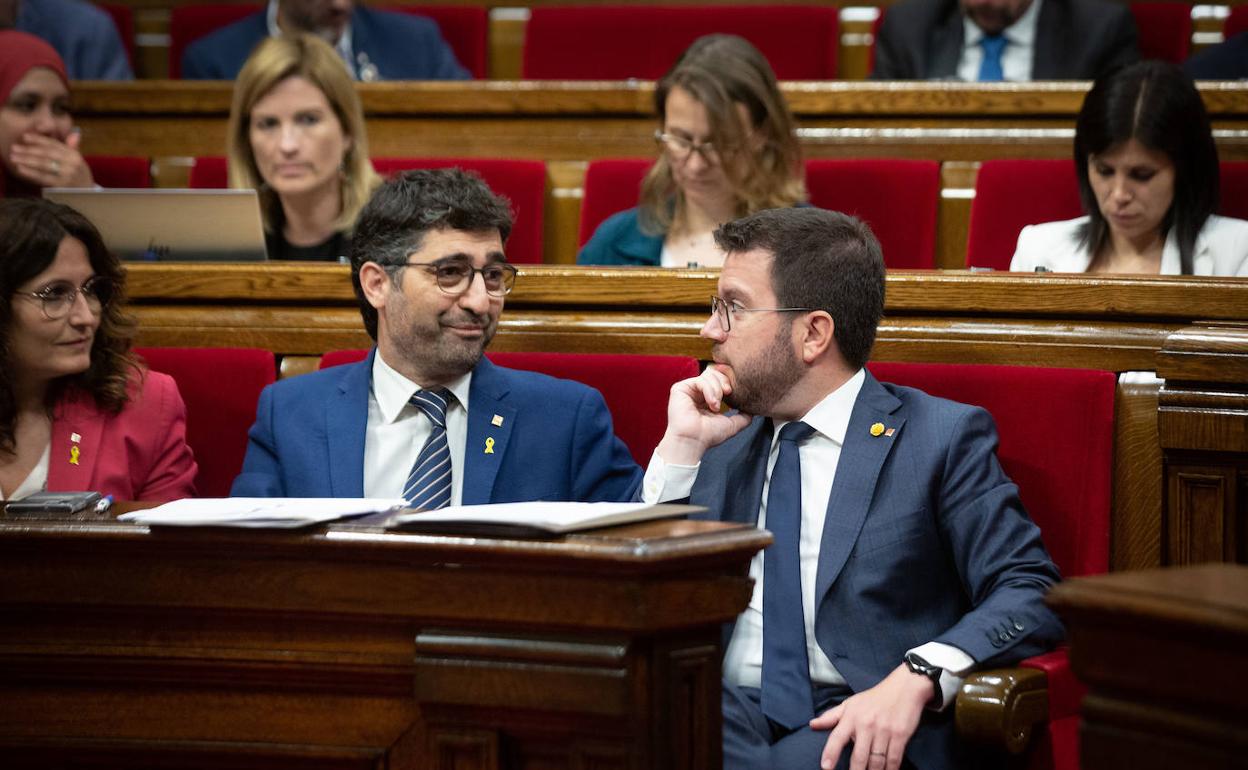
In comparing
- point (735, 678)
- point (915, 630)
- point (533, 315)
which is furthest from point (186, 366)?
point (915, 630)

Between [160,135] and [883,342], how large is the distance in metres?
1.31

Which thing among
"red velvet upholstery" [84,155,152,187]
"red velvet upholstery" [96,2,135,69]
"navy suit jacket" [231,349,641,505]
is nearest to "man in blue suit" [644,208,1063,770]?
"navy suit jacket" [231,349,641,505]

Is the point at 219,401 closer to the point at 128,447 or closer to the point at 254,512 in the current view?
the point at 128,447

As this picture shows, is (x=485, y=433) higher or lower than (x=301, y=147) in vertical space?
lower

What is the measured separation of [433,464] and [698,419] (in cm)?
25

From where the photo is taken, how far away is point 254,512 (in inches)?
34.3

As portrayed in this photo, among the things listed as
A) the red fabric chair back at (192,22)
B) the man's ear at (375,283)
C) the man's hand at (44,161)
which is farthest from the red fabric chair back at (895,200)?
the red fabric chair back at (192,22)

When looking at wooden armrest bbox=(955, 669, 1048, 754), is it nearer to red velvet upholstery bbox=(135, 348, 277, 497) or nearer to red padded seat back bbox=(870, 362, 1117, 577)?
red padded seat back bbox=(870, 362, 1117, 577)

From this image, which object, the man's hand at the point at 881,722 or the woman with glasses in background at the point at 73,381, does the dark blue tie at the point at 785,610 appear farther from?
the woman with glasses in background at the point at 73,381

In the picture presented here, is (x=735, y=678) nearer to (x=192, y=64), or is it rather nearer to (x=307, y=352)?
(x=307, y=352)

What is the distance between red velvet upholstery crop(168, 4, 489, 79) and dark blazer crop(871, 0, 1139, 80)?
70 cm

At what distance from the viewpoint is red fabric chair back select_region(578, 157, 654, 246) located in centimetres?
195

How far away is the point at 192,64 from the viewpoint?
96.7 inches

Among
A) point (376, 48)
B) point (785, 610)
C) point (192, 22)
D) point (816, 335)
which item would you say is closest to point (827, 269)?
point (816, 335)
